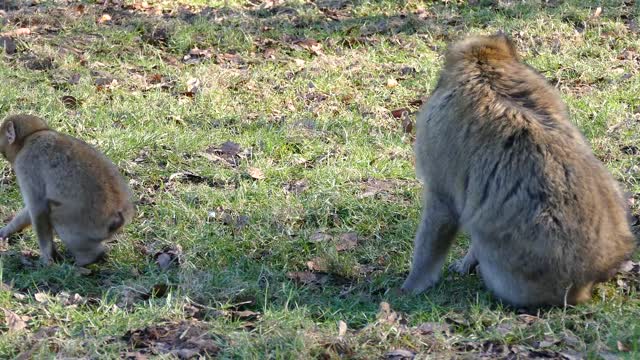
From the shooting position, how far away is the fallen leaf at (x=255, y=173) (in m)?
7.34

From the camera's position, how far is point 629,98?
895 cm

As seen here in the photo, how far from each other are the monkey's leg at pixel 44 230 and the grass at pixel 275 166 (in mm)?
117

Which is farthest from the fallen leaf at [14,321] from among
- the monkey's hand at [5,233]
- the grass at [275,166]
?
the monkey's hand at [5,233]

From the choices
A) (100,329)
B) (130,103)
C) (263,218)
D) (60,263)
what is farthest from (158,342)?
(130,103)

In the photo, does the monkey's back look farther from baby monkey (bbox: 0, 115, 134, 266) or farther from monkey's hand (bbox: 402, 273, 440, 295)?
monkey's hand (bbox: 402, 273, 440, 295)

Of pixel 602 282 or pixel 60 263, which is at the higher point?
pixel 602 282

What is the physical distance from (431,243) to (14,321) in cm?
227

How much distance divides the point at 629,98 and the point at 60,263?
5.35m

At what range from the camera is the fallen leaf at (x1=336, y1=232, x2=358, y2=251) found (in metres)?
6.38

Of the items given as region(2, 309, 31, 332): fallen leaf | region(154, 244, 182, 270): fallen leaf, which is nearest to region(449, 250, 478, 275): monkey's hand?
region(154, 244, 182, 270): fallen leaf

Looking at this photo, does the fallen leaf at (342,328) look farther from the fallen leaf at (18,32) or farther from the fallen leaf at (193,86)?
the fallen leaf at (18,32)

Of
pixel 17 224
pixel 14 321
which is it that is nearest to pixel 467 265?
pixel 14 321

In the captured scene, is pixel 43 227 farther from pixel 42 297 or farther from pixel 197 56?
pixel 197 56

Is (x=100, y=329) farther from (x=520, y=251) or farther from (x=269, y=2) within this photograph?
(x=269, y=2)
